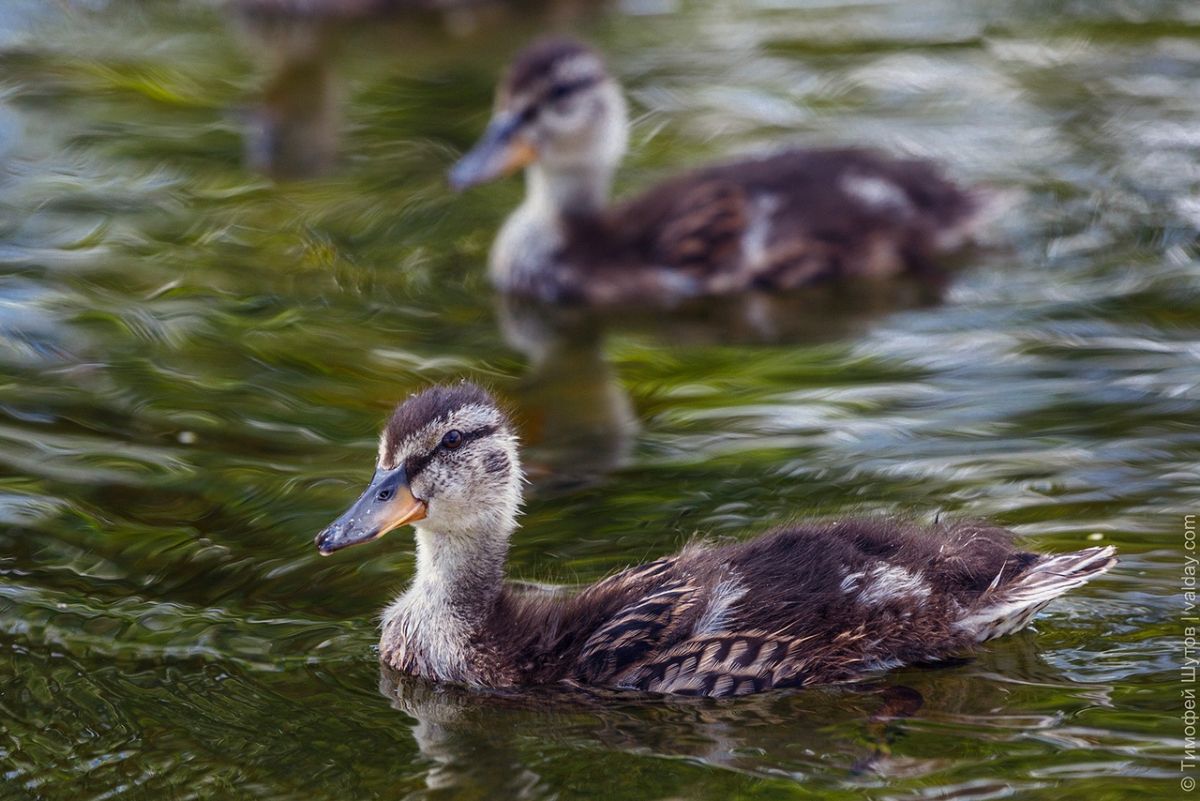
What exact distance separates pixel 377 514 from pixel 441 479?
0.64 feet

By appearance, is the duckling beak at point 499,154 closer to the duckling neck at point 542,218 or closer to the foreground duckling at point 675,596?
the duckling neck at point 542,218

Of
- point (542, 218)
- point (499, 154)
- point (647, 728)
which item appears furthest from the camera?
point (499, 154)

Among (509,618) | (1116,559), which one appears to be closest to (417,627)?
(509,618)

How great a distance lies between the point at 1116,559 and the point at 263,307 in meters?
3.98

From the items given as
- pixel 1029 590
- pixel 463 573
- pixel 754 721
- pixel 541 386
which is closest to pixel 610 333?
pixel 541 386

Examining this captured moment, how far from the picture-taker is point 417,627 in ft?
17.4

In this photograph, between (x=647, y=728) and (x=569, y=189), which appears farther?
(x=569, y=189)

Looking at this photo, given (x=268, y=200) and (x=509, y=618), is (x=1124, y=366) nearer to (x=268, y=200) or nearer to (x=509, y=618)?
(x=509, y=618)

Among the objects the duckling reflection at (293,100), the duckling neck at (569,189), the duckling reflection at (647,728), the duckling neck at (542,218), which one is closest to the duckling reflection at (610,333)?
the duckling neck at (542,218)

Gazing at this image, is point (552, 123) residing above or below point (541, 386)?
above

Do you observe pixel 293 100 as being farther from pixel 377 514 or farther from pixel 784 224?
pixel 377 514

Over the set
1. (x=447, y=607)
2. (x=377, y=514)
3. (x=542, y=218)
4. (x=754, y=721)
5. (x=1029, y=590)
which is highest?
(x=377, y=514)

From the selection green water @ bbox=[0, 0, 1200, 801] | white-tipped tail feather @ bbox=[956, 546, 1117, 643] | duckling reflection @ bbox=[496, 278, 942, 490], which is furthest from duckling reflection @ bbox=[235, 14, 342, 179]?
white-tipped tail feather @ bbox=[956, 546, 1117, 643]

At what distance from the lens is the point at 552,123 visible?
29.4 feet
